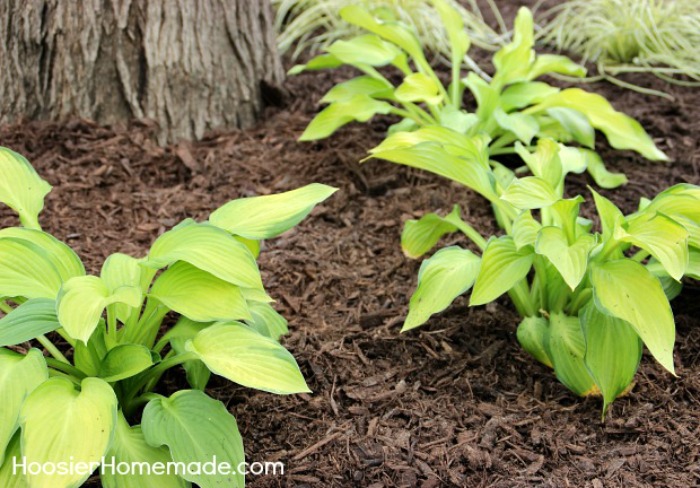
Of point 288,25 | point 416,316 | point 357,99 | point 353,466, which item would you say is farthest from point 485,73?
point 353,466

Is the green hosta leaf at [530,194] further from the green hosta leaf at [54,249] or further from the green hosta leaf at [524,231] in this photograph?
the green hosta leaf at [54,249]

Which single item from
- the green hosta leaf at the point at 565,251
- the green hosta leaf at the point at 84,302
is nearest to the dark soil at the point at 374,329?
the green hosta leaf at the point at 565,251

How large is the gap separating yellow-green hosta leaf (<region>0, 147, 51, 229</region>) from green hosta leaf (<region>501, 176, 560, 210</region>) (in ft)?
4.52

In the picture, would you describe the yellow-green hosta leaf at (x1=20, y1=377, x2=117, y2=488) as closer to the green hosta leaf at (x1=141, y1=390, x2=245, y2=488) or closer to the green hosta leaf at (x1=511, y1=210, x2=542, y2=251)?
the green hosta leaf at (x1=141, y1=390, x2=245, y2=488)

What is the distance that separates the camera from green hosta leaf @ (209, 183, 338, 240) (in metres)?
2.17

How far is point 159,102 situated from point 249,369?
6.23 ft

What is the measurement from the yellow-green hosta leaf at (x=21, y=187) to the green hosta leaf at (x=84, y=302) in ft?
1.52

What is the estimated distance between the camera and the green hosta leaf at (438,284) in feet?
7.72

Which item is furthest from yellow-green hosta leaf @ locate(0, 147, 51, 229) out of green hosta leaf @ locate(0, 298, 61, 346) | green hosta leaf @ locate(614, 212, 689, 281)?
green hosta leaf @ locate(614, 212, 689, 281)

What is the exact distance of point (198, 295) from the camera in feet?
6.77

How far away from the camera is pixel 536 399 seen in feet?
7.84

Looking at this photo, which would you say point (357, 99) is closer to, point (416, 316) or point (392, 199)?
point (392, 199)

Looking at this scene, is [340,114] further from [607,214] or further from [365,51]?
[607,214]

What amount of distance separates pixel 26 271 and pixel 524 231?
55.0 inches
